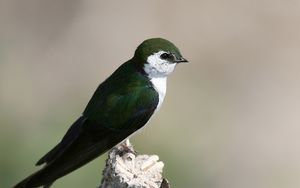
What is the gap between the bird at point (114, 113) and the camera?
602 centimetres

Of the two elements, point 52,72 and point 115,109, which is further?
point 52,72

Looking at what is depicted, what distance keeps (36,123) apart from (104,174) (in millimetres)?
3292

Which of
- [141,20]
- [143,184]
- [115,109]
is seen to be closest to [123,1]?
[141,20]

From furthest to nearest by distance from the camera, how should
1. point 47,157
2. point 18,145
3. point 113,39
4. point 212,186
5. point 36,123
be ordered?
point 113,39 → point 212,186 → point 36,123 → point 18,145 → point 47,157

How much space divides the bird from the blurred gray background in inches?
90.9

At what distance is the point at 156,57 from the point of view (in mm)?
6273

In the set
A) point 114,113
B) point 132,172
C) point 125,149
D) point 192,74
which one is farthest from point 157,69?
point 192,74

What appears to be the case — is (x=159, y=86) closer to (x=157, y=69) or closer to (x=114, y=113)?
(x=157, y=69)

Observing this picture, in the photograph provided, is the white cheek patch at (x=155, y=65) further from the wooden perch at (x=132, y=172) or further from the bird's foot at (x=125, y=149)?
the wooden perch at (x=132, y=172)

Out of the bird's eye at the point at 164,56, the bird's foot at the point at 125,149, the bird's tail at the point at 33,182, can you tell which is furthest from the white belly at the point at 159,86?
the bird's tail at the point at 33,182

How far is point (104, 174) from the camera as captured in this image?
550 centimetres

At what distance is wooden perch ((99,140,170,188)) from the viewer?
5.24 m

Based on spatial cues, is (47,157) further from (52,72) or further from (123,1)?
(123,1)

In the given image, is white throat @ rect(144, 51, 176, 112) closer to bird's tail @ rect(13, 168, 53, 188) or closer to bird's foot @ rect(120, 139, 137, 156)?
bird's foot @ rect(120, 139, 137, 156)
